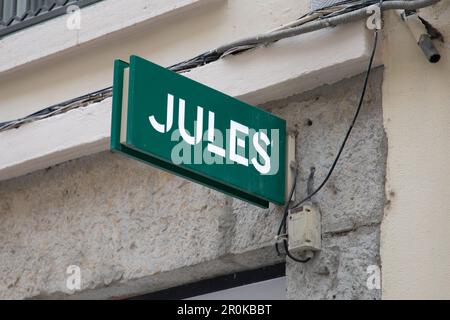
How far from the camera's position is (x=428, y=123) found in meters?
5.79

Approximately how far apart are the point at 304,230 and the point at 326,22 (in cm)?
91

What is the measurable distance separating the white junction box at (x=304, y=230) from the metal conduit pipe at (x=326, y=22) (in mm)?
778

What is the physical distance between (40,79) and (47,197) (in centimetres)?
64

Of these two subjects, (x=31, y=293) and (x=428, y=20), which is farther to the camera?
(x=31, y=293)

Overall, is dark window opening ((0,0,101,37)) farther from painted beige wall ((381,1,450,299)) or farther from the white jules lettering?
painted beige wall ((381,1,450,299))

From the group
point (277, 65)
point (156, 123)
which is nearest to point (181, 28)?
point (277, 65)

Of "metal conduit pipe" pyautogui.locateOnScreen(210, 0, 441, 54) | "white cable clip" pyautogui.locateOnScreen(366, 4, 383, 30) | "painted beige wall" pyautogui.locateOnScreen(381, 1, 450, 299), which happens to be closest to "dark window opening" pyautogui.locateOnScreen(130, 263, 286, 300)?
"painted beige wall" pyautogui.locateOnScreen(381, 1, 450, 299)

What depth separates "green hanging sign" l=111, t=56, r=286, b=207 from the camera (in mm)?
5477

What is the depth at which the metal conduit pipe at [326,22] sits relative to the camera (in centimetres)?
577

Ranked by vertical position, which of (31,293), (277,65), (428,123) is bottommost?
(31,293)

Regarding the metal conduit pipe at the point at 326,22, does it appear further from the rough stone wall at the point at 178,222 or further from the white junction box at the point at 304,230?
the white junction box at the point at 304,230

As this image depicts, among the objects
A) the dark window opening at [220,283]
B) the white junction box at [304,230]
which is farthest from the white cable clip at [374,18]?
the dark window opening at [220,283]

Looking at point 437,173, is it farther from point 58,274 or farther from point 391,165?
point 58,274

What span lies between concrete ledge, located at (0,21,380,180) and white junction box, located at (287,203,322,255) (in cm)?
64
